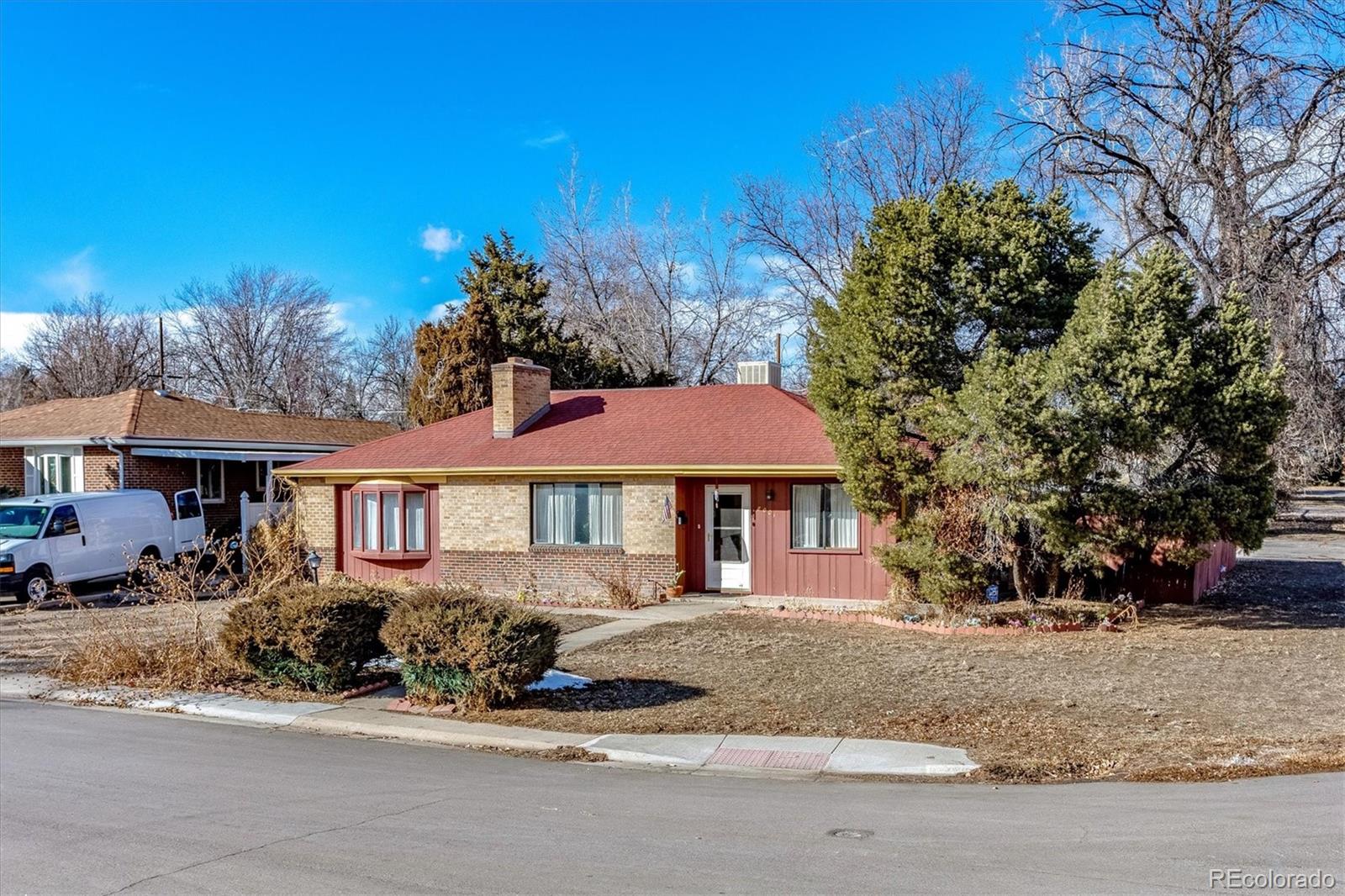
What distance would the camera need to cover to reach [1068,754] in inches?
332

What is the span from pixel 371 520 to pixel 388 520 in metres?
0.41

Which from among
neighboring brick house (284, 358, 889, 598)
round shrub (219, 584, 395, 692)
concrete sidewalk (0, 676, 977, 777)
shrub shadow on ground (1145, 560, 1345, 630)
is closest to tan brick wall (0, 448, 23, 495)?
neighboring brick house (284, 358, 889, 598)

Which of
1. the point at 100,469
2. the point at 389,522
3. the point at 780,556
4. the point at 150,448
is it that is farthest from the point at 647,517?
the point at 100,469

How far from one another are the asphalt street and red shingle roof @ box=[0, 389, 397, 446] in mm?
19131

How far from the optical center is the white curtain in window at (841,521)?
1872cm

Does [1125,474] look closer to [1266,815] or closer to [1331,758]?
[1331,758]

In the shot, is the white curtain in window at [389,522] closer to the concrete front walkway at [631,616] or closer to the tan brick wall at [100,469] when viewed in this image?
the concrete front walkway at [631,616]

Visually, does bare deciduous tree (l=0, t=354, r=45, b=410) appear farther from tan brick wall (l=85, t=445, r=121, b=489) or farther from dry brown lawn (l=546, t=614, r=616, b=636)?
dry brown lawn (l=546, t=614, r=616, b=636)

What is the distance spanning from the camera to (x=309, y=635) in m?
11.3

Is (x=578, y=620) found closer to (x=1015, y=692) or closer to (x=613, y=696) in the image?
(x=613, y=696)

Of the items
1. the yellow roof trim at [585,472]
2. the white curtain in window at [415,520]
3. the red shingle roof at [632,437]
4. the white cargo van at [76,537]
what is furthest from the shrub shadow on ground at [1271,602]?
the white cargo van at [76,537]

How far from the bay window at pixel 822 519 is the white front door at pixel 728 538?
94 cm

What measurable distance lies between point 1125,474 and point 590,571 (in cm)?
981

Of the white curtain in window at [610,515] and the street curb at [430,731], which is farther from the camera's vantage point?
the white curtain in window at [610,515]
